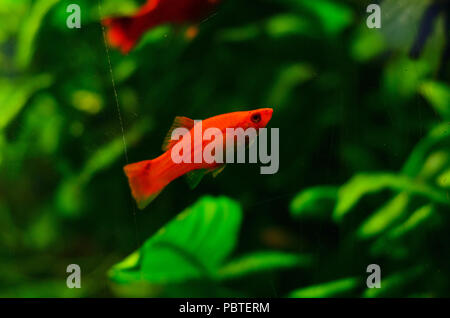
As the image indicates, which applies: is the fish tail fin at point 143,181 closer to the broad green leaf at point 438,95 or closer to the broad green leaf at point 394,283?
the broad green leaf at point 394,283

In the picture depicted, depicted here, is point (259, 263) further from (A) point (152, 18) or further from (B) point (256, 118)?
(A) point (152, 18)

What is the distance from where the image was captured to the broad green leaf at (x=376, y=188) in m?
1.53

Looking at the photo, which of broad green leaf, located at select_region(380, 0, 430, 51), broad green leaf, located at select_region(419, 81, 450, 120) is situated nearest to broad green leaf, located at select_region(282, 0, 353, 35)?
broad green leaf, located at select_region(380, 0, 430, 51)

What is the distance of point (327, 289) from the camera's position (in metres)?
1.54

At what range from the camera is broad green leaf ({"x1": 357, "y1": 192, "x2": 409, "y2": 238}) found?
1.58 m

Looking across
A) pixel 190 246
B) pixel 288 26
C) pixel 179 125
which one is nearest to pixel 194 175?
pixel 179 125

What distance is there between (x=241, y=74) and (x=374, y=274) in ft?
3.02

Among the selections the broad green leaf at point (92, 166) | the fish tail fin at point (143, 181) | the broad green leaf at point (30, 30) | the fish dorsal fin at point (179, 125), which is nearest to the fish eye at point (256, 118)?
the fish dorsal fin at point (179, 125)

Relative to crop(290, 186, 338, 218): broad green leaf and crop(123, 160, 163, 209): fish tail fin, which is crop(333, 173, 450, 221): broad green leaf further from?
crop(123, 160, 163, 209): fish tail fin

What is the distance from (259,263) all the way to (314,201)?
1.01 feet

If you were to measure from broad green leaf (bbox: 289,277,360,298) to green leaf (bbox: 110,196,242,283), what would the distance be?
1.00 feet

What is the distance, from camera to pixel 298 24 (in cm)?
163

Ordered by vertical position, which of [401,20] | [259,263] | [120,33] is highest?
[401,20]

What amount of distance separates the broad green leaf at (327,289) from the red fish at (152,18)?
105 cm
